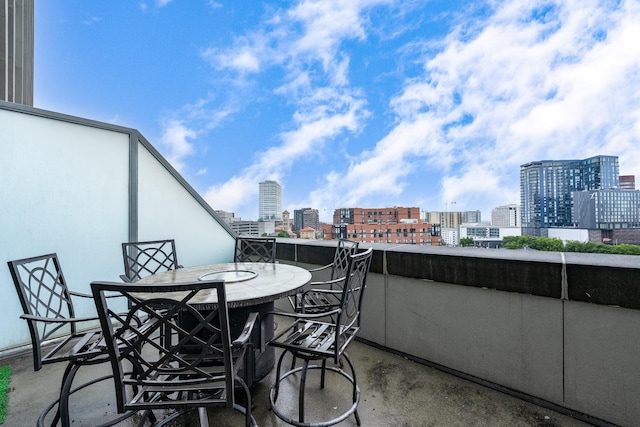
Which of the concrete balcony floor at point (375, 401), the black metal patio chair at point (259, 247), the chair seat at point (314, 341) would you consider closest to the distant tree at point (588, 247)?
the concrete balcony floor at point (375, 401)

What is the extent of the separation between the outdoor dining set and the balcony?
12.0 inches

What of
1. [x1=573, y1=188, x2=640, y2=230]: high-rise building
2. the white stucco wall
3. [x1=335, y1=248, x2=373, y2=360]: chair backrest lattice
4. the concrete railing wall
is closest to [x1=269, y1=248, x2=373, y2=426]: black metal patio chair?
[x1=335, y1=248, x2=373, y2=360]: chair backrest lattice

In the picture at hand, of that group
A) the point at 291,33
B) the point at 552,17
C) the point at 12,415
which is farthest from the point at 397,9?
the point at 12,415

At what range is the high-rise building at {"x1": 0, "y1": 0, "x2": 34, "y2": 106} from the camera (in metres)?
A: 10.0

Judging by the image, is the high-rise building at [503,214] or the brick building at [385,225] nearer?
the high-rise building at [503,214]

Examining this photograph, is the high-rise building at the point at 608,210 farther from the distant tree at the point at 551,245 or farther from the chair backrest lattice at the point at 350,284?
the chair backrest lattice at the point at 350,284

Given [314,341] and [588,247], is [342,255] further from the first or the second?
[588,247]

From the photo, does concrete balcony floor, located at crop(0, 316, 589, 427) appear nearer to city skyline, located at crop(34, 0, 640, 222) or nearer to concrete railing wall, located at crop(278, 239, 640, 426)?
concrete railing wall, located at crop(278, 239, 640, 426)

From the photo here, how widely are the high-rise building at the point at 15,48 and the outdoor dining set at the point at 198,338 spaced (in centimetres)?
1304

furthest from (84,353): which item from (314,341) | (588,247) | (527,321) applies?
(588,247)

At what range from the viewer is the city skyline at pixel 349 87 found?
21.5 ft

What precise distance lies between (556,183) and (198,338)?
8.78 meters

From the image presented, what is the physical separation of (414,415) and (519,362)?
2.61ft

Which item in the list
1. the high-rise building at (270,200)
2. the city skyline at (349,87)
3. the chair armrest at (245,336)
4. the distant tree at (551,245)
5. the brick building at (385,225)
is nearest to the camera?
the chair armrest at (245,336)
